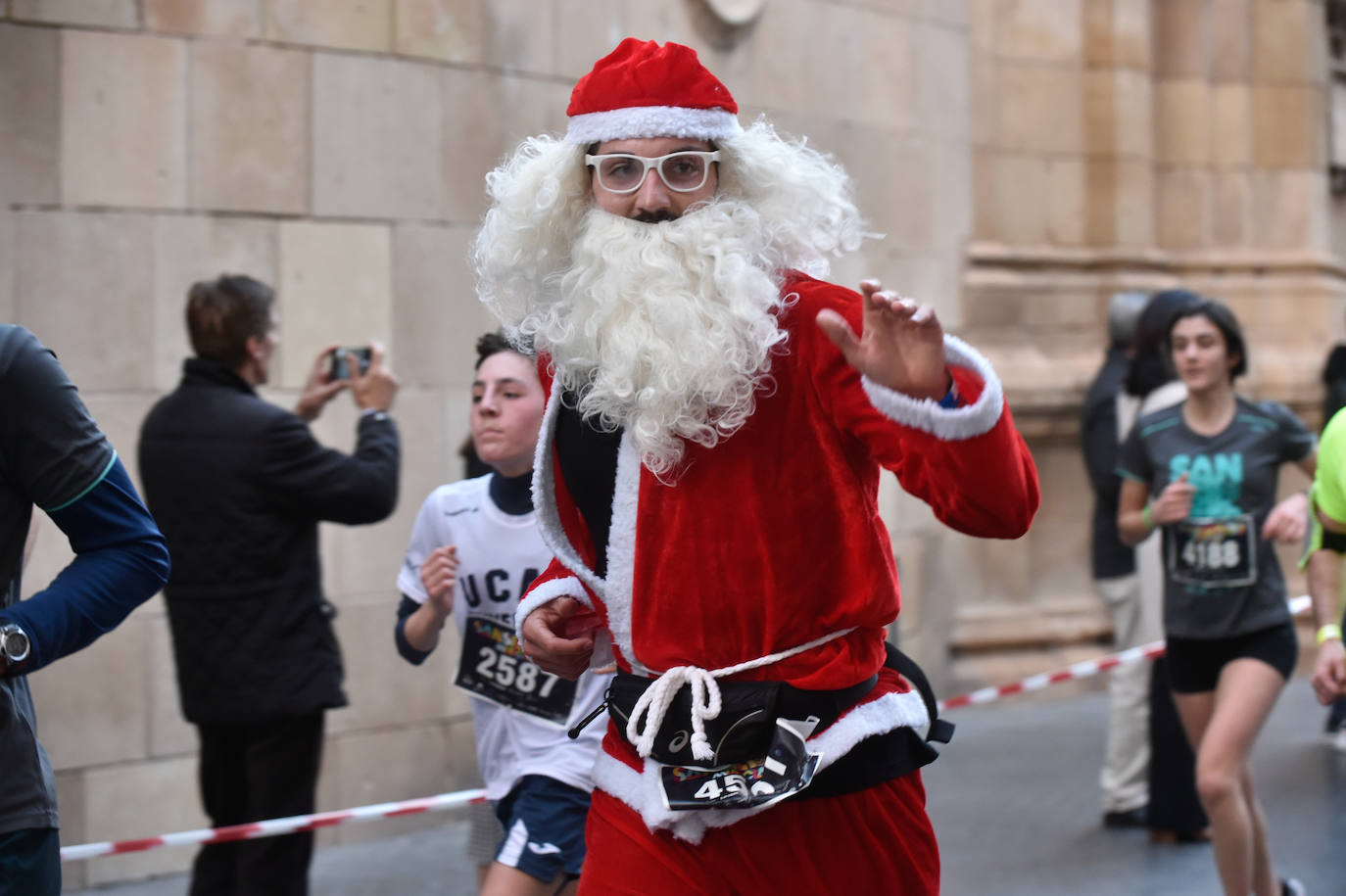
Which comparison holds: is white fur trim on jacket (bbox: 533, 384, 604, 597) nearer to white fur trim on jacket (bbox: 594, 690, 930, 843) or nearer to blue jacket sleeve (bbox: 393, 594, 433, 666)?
white fur trim on jacket (bbox: 594, 690, 930, 843)

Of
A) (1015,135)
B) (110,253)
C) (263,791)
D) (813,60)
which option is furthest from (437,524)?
(1015,135)

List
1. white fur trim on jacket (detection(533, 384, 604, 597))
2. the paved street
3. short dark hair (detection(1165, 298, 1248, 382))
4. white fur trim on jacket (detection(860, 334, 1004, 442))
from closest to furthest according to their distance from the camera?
white fur trim on jacket (detection(860, 334, 1004, 442)) → white fur trim on jacket (detection(533, 384, 604, 597)) → short dark hair (detection(1165, 298, 1248, 382)) → the paved street

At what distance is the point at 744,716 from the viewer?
Result: 8.98 feet

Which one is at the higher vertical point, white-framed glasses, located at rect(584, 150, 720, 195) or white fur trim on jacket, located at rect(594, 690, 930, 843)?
white-framed glasses, located at rect(584, 150, 720, 195)

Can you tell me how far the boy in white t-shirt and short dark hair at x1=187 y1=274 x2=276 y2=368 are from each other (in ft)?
2.68

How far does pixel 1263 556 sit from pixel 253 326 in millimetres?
3135

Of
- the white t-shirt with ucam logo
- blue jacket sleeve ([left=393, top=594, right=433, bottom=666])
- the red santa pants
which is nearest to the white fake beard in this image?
the red santa pants

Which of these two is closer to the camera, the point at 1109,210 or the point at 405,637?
the point at 405,637

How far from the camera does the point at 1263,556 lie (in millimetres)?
5406

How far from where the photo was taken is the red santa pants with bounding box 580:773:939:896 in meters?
2.78

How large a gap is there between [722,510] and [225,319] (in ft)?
7.90

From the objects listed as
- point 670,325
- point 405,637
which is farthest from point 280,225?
point 670,325

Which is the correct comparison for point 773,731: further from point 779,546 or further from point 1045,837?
point 1045,837

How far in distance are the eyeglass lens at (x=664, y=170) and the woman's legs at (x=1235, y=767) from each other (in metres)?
2.83
